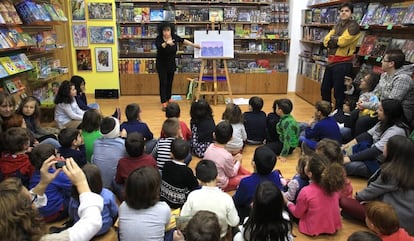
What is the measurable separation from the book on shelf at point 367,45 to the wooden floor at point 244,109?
125cm

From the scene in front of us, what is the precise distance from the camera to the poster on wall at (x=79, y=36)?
6.80 m

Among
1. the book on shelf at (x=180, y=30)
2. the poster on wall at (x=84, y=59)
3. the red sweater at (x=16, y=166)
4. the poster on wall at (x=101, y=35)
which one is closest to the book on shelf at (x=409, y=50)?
the red sweater at (x=16, y=166)

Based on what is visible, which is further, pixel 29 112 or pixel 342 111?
pixel 342 111

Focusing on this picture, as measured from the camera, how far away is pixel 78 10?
22.1ft

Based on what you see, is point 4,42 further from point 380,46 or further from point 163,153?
point 380,46

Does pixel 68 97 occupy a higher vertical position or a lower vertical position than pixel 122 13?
lower

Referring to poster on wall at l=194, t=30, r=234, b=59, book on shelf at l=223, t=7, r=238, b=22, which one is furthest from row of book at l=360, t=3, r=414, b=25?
book on shelf at l=223, t=7, r=238, b=22

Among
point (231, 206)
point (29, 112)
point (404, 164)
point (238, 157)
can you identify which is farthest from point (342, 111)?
point (29, 112)

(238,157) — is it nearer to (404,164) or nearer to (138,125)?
(138,125)

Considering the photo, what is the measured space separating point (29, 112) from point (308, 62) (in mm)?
5185

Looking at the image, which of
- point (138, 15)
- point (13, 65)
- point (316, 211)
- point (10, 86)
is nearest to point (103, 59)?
point (138, 15)

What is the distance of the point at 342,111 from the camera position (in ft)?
15.5

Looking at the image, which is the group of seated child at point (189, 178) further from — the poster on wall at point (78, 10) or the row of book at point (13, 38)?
the poster on wall at point (78, 10)

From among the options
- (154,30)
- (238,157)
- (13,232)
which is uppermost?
(154,30)
